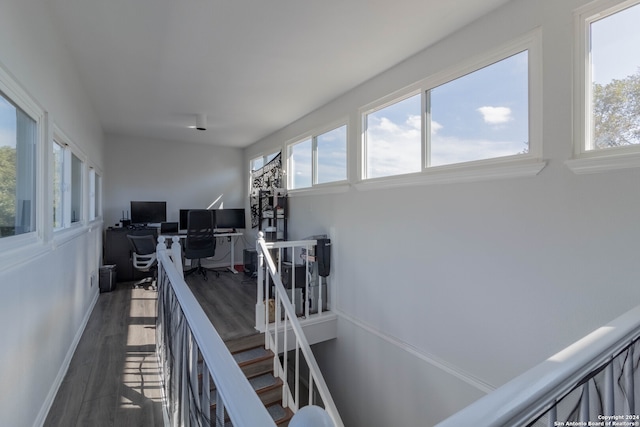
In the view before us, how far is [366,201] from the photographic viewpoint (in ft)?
10.6

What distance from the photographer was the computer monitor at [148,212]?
5.34 metres

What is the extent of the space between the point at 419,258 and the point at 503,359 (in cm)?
92

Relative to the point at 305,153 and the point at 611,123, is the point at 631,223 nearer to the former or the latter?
the point at 611,123

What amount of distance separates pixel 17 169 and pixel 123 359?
1.79 metres

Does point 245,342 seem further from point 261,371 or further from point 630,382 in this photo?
point 630,382

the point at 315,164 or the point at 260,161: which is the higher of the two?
the point at 260,161

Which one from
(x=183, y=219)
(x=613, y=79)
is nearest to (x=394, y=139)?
(x=613, y=79)

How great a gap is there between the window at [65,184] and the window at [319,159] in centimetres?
269

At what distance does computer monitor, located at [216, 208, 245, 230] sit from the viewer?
19.6 ft

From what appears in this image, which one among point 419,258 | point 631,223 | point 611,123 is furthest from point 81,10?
point 631,223

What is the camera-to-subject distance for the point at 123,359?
2635 millimetres

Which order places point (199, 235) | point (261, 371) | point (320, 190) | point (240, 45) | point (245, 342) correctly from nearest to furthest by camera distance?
1. point (240, 45)
2. point (261, 371)
3. point (245, 342)
4. point (320, 190)
5. point (199, 235)

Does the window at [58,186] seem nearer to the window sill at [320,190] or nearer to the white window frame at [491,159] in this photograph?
the window sill at [320,190]

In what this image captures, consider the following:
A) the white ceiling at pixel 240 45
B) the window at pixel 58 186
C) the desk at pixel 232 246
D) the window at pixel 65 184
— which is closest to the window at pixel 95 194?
the window at pixel 65 184
